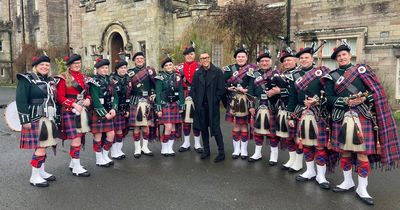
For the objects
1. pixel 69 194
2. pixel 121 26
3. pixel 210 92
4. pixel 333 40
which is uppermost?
pixel 121 26

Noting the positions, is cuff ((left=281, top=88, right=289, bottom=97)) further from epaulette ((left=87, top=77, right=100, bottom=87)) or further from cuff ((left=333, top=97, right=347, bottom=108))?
epaulette ((left=87, top=77, right=100, bottom=87))

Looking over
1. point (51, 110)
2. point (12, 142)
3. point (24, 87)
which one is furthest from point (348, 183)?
point (12, 142)

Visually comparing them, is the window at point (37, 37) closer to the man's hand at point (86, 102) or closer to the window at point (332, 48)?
the window at point (332, 48)

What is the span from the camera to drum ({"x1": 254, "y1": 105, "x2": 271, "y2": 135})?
6.16 m

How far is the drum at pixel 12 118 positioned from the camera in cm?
554

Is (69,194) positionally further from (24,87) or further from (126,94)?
(126,94)

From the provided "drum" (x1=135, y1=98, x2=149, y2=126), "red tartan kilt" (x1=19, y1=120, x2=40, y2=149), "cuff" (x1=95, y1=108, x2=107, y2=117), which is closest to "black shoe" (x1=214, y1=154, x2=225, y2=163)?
"drum" (x1=135, y1=98, x2=149, y2=126)

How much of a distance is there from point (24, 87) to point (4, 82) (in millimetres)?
37799

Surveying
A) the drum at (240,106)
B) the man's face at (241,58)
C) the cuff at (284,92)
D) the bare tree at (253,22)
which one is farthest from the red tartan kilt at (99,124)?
the bare tree at (253,22)

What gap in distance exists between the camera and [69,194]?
495 cm

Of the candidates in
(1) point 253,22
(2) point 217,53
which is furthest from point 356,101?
(2) point 217,53

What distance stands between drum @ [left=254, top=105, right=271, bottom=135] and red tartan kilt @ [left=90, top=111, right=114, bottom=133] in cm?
275

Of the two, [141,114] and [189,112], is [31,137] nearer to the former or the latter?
[141,114]

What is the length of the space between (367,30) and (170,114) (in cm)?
889
